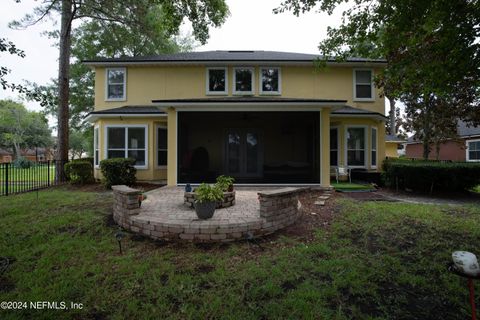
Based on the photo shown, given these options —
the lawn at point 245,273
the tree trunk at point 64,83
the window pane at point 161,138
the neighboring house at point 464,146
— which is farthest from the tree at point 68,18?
the neighboring house at point 464,146

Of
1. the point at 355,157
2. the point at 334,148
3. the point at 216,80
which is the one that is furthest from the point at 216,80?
the point at 355,157

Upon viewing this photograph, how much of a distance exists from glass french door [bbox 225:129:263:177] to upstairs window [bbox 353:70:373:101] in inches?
222

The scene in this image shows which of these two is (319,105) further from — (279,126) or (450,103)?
(450,103)

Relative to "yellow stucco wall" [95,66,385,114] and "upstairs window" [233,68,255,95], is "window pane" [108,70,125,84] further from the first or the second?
"upstairs window" [233,68,255,95]

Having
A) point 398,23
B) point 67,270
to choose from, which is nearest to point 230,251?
point 67,270

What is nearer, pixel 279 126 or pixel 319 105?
pixel 319 105

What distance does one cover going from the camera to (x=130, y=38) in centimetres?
1562

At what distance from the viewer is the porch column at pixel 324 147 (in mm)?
8742

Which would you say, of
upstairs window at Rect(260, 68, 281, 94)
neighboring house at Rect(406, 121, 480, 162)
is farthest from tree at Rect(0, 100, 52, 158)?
neighboring house at Rect(406, 121, 480, 162)

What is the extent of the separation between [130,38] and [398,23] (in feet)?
52.0

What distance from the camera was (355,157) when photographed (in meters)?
11.7

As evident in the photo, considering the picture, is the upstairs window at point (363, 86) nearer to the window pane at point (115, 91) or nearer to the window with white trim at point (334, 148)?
the window with white trim at point (334, 148)

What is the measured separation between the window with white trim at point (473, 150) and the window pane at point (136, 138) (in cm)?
2531

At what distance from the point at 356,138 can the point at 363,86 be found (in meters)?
2.91
